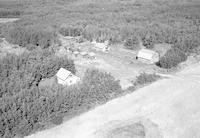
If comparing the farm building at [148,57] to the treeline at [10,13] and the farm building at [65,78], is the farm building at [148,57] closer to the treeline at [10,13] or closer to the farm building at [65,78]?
the farm building at [65,78]

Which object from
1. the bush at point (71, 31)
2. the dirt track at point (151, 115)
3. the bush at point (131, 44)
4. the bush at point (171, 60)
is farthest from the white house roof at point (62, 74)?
the bush at point (71, 31)

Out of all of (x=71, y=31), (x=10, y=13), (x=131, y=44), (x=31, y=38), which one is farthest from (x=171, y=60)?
(x=10, y=13)

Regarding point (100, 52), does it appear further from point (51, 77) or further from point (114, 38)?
point (51, 77)

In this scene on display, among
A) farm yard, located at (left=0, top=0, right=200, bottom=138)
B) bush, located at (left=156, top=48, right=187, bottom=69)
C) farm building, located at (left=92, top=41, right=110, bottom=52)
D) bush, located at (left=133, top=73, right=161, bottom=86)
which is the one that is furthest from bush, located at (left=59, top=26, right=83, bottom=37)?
bush, located at (left=133, top=73, right=161, bottom=86)

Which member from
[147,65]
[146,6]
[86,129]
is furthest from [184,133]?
[146,6]

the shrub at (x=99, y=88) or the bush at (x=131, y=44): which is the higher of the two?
the bush at (x=131, y=44)

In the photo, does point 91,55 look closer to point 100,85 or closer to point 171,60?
point 171,60

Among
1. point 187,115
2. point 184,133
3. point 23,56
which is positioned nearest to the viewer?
point 184,133
